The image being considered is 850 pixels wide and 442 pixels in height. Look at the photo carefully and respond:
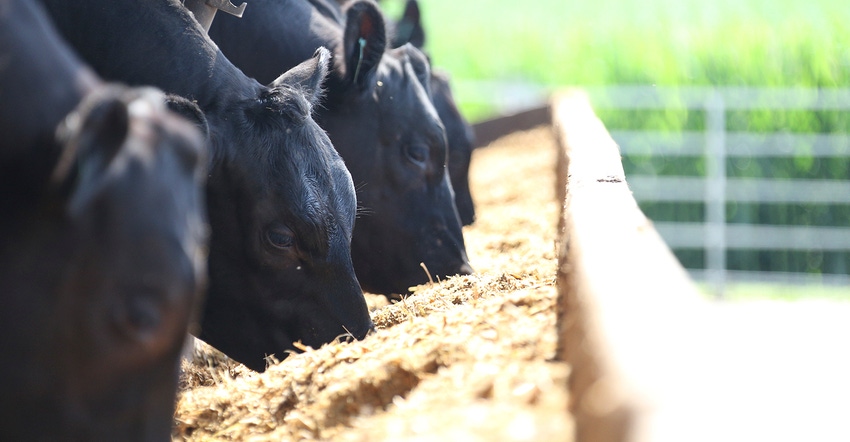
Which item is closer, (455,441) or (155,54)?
(455,441)

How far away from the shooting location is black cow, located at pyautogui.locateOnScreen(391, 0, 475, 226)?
283 inches

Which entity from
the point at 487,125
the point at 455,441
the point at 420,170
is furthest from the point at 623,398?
the point at 487,125

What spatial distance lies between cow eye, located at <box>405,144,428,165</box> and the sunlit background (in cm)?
681

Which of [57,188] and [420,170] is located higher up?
[57,188]

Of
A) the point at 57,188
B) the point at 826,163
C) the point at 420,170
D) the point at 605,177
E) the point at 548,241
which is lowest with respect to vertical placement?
the point at 826,163

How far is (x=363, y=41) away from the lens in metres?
4.87

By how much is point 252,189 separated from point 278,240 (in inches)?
7.6

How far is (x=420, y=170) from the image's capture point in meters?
5.19

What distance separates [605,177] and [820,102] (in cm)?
998

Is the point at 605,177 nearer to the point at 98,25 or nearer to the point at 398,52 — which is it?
the point at 98,25

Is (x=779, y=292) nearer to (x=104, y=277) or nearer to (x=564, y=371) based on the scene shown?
(x=564, y=371)

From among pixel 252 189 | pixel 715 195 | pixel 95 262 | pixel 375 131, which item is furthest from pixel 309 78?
pixel 715 195

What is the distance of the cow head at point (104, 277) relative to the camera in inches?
64.9

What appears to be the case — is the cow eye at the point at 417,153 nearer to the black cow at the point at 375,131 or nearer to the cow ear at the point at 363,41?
the black cow at the point at 375,131
